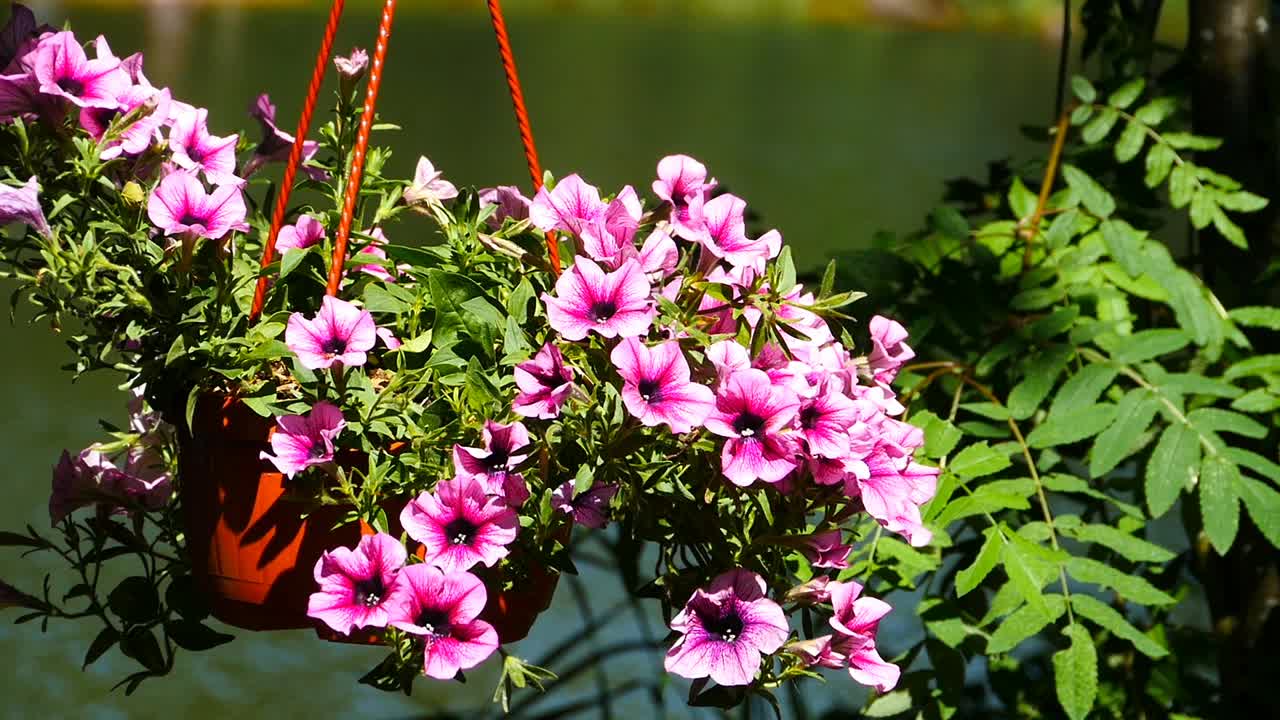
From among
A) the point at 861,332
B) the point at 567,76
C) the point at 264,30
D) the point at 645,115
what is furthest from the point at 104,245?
the point at 264,30

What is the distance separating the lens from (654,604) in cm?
338

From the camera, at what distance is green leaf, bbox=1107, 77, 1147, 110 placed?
1.66 m

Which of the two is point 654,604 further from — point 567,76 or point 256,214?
point 567,76

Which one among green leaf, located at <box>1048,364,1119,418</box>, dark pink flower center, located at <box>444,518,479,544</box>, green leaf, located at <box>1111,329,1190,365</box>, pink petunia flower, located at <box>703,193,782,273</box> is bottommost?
green leaf, located at <box>1048,364,1119,418</box>

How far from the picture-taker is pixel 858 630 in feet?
2.93

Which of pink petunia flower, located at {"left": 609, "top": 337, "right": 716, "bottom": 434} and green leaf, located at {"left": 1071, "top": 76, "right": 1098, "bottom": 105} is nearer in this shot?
pink petunia flower, located at {"left": 609, "top": 337, "right": 716, "bottom": 434}

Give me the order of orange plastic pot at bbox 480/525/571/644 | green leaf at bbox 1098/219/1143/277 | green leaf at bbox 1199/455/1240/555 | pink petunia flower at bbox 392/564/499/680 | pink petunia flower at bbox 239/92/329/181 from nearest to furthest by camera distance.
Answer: pink petunia flower at bbox 392/564/499/680 < orange plastic pot at bbox 480/525/571/644 < pink petunia flower at bbox 239/92/329/181 < green leaf at bbox 1199/455/1240/555 < green leaf at bbox 1098/219/1143/277

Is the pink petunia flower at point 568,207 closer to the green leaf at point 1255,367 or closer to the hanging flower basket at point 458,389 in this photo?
the hanging flower basket at point 458,389

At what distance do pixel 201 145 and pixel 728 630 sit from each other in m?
0.53

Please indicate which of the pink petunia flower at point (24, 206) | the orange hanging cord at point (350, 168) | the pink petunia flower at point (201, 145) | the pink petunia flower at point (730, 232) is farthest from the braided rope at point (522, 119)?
the pink petunia flower at point (24, 206)

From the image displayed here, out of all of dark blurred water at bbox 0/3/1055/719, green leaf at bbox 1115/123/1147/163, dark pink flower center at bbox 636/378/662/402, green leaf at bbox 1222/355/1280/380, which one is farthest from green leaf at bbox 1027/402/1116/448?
dark blurred water at bbox 0/3/1055/719

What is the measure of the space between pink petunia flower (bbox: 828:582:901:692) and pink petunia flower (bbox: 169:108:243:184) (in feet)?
1.78

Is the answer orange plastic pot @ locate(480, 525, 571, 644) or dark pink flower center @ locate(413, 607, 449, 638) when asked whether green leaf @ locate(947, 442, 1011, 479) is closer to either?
orange plastic pot @ locate(480, 525, 571, 644)

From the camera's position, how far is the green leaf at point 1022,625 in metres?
1.25
